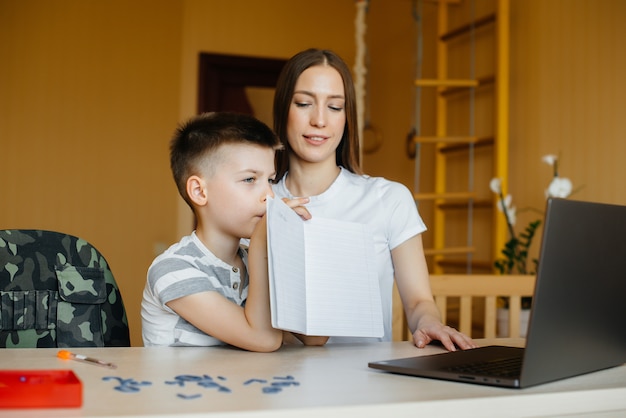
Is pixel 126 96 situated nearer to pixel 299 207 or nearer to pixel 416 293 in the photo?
pixel 416 293

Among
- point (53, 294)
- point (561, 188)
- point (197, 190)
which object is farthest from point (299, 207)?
point (561, 188)

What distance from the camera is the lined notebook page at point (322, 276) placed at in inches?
45.7

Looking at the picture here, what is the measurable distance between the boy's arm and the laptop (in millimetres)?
247

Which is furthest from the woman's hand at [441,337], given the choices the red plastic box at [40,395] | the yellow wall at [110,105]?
the yellow wall at [110,105]

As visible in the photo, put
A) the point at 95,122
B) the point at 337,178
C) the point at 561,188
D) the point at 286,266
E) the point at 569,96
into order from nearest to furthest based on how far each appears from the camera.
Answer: the point at 286,266
the point at 337,178
the point at 561,188
the point at 569,96
the point at 95,122

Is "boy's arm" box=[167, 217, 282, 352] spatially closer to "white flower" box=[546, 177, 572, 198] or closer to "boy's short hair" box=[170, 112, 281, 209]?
"boy's short hair" box=[170, 112, 281, 209]

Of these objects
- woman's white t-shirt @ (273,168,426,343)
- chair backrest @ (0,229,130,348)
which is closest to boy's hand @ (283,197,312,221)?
woman's white t-shirt @ (273,168,426,343)

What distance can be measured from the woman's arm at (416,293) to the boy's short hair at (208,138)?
42 cm

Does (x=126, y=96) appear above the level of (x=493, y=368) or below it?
above

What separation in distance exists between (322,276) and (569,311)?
17.1 inches

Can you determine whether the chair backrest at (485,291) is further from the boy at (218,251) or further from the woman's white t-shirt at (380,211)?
the boy at (218,251)

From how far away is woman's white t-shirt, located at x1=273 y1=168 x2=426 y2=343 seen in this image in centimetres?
169

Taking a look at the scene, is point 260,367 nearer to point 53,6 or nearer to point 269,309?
point 269,309

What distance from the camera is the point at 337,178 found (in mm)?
1779
